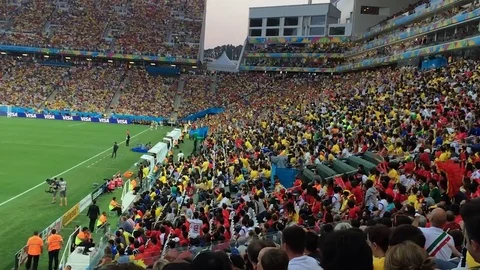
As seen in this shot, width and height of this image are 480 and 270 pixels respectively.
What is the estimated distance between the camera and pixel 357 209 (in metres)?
9.27

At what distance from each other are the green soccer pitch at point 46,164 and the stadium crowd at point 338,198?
144 inches

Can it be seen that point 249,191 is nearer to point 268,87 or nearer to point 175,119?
point 175,119

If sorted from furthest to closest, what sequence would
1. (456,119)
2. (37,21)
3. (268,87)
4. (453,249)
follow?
1. (37,21)
2. (268,87)
3. (456,119)
4. (453,249)

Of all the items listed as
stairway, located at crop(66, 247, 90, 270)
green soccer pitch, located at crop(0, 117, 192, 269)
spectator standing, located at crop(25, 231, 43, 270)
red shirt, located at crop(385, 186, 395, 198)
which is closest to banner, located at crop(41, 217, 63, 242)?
green soccer pitch, located at crop(0, 117, 192, 269)

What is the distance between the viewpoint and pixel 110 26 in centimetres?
6944

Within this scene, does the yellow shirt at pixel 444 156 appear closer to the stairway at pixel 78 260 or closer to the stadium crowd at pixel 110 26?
the stairway at pixel 78 260

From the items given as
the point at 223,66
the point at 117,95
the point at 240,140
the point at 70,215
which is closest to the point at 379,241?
the point at 70,215

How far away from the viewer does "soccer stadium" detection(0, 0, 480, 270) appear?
6105mm

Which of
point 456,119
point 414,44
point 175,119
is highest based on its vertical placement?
point 414,44

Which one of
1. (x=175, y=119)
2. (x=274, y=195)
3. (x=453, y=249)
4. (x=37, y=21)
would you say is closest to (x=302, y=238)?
(x=453, y=249)

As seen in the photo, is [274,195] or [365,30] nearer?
[274,195]

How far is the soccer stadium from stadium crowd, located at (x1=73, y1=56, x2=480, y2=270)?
35mm

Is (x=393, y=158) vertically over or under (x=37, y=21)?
under

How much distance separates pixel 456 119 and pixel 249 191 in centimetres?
745
